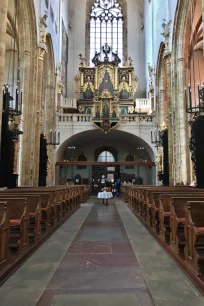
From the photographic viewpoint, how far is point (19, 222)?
12.7 ft

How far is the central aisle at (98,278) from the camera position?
255cm

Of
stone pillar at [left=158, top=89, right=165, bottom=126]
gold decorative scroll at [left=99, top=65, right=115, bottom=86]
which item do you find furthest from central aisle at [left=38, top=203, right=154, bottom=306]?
gold decorative scroll at [left=99, top=65, right=115, bottom=86]

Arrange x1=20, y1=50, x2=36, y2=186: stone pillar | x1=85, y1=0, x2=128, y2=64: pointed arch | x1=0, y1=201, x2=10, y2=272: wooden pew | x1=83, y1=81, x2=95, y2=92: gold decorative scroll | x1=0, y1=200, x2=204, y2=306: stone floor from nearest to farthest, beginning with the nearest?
x1=0, y1=200, x2=204, y2=306: stone floor
x1=0, y1=201, x2=10, y2=272: wooden pew
x1=20, y1=50, x2=36, y2=186: stone pillar
x1=83, y1=81, x2=95, y2=92: gold decorative scroll
x1=85, y1=0, x2=128, y2=64: pointed arch

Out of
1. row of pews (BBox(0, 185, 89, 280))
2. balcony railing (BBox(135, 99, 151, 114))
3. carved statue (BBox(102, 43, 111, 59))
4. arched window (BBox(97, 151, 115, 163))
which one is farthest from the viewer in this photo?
arched window (BBox(97, 151, 115, 163))

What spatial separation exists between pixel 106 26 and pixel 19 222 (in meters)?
27.1

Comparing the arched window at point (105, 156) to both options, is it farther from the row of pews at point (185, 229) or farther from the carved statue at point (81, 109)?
the row of pews at point (185, 229)

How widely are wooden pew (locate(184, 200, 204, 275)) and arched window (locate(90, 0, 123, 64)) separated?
25.5 meters

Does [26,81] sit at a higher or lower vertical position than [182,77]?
lower

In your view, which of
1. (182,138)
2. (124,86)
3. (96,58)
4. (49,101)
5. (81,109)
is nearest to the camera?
(182,138)

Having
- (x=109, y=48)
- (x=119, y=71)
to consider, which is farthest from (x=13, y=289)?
(x=109, y=48)

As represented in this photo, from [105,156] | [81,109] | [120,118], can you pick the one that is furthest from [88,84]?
[105,156]

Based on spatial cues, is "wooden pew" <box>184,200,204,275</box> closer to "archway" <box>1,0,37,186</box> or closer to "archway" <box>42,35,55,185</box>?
"archway" <box>1,0,37,186</box>

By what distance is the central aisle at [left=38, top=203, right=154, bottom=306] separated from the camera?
8.36 feet

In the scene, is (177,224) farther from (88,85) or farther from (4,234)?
(88,85)
